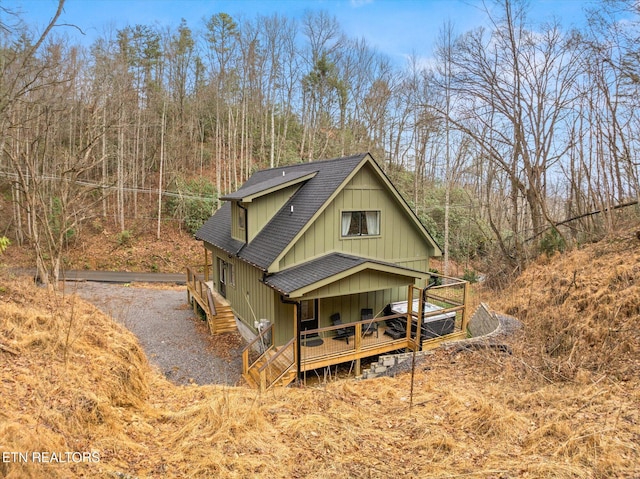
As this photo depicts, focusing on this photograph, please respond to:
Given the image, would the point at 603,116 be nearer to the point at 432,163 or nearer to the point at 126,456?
the point at 432,163

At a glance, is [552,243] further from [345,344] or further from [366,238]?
[345,344]

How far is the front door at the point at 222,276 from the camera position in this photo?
14.5 metres

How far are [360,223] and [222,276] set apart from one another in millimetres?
6819

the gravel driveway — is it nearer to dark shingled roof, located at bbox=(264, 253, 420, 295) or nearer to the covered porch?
the covered porch

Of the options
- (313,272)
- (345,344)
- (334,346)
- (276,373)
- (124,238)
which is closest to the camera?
(276,373)

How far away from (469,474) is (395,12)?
50.7 ft

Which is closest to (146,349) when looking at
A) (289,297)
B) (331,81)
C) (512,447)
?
(289,297)

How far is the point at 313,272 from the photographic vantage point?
31.9ft

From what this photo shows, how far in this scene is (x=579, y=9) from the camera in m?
14.9

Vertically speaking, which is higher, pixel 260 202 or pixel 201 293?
pixel 260 202

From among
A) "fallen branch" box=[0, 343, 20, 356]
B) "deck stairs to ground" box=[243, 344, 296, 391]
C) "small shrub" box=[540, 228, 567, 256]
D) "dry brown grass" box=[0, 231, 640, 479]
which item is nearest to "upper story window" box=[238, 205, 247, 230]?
"deck stairs to ground" box=[243, 344, 296, 391]

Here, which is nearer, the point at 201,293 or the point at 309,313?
the point at 309,313

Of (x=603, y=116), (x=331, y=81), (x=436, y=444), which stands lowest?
(x=436, y=444)

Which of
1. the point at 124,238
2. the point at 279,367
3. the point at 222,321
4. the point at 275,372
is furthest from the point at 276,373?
the point at 124,238
